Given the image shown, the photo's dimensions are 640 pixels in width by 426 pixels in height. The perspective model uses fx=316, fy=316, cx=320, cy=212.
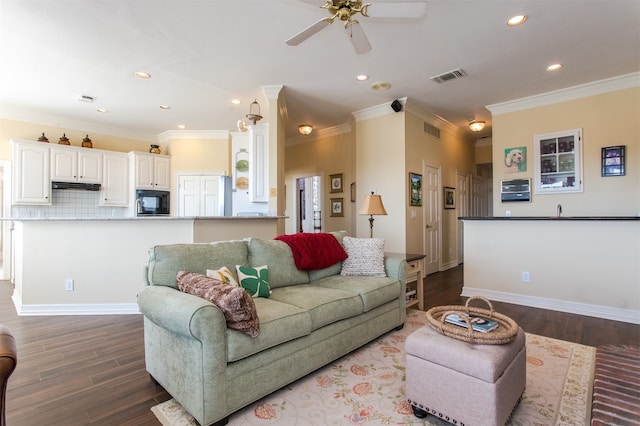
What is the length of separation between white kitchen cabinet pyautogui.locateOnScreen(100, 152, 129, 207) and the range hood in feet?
0.45

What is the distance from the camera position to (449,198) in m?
6.30

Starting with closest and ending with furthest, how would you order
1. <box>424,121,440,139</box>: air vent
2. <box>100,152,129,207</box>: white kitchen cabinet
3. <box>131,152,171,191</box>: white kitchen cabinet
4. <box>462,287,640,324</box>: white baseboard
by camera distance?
<box>462,287,640,324</box>: white baseboard → <box>424,121,440,139</box>: air vent → <box>100,152,129,207</box>: white kitchen cabinet → <box>131,152,171,191</box>: white kitchen cabinet

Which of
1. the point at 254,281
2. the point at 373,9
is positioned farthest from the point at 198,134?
the point at 373,9

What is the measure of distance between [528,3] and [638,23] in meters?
1.26

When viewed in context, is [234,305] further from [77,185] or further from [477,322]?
[77,185]

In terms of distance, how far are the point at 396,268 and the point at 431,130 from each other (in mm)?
3625

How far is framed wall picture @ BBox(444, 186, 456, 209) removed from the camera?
618 centimetres

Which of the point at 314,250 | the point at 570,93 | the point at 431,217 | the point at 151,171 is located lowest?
the point at 314,250

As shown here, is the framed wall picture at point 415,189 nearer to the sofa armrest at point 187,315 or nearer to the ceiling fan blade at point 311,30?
the ceiling fan blade at point 311,30

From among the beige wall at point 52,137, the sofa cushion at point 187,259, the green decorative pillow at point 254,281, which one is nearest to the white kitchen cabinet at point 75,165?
the beige wall at point 52,137

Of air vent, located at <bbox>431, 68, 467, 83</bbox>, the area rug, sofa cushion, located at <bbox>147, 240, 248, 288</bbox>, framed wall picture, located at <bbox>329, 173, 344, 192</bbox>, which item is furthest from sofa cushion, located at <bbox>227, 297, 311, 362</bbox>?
framed wall picture, located at <bbox>329, 173, 344, 192</bbox>

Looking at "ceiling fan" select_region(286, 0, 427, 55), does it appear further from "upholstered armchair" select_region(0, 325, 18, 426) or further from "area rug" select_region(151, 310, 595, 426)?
"area rug" select_region(151, 310, 595, 426)

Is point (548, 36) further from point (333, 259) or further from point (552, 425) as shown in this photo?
point (552, 425)

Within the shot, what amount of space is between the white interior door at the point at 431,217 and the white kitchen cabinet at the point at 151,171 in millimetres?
5083
